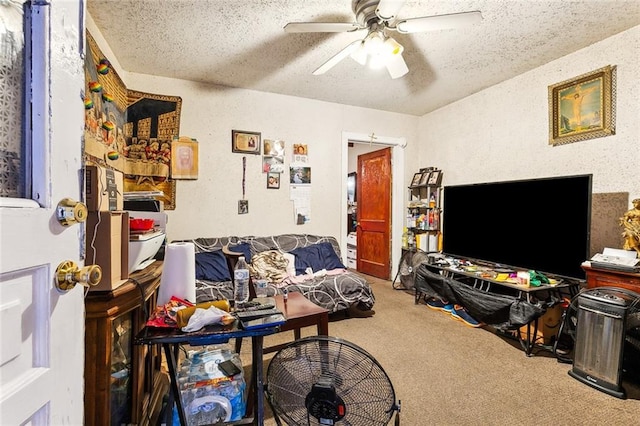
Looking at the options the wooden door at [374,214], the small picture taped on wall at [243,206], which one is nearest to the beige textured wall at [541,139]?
the wooden door at [374,214]

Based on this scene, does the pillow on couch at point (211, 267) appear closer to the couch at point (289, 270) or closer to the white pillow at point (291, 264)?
the couch at point (289, 270)

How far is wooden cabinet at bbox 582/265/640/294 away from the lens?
75.8 inches

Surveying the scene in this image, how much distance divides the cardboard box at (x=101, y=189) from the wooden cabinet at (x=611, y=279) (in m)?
3.04

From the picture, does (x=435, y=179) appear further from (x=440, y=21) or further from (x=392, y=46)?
(x=440, y=21)

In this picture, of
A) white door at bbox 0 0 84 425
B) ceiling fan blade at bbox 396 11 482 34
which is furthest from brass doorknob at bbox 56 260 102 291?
ceiling fan blade at bbox 396 11 482 34

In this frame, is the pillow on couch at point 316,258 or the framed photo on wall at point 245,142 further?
the framed photo on wall at point 245,142

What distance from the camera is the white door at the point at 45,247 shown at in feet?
1.62

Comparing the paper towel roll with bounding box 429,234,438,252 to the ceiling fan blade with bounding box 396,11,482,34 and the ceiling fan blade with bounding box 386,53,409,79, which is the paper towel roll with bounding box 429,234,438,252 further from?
the ceiling fan blade with bounding box 396,11,482,34

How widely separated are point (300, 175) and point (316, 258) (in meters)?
1.14

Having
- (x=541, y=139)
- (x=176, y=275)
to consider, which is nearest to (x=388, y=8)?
(x=176, y=275)

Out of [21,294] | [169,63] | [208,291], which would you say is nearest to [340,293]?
[208,291]

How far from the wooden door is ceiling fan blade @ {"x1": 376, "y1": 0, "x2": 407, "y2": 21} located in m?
2.87

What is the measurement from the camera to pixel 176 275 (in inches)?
52.1

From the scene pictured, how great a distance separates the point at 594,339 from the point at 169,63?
165 inches
